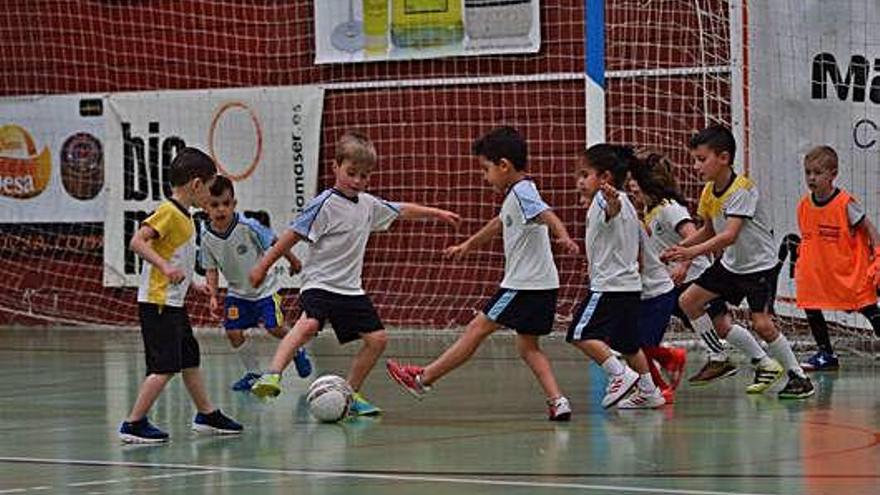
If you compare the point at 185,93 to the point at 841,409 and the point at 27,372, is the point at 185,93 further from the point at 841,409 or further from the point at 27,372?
the point at 841,409

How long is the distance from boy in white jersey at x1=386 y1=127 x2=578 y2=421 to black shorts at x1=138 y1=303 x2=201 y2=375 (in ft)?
5.49

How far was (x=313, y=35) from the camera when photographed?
21359mm

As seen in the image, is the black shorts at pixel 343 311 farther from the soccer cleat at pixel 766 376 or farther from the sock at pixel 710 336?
the sock at pixel 710 336

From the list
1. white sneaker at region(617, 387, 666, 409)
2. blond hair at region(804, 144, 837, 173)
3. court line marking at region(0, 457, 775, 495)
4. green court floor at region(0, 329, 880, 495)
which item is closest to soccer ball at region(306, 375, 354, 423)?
green court floor at region(0, 329, 880, 495)

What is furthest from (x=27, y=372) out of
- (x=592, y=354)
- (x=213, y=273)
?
(x=592, y=354)

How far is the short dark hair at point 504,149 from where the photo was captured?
12.3 meters

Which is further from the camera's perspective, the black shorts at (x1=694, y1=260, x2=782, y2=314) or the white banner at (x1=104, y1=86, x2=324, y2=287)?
the white banner at (x1=104, y1=86, x2=324, y2=287)

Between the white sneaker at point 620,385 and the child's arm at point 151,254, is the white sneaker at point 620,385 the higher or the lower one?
the lower one

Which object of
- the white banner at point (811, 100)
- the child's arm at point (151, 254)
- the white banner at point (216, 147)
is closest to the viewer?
the child's arm at point (151, 254)

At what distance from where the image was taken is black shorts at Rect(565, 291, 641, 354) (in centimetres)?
1235

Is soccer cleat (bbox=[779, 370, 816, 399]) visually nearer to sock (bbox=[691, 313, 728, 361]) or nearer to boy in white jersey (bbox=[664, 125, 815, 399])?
boy in white jersey (bbox=[664, 125, 815, 399])

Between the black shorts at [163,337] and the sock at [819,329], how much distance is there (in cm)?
603

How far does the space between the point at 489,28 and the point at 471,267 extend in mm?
2406

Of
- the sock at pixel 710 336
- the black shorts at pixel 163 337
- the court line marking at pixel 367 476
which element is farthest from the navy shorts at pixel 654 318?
the court line marking at pixel 367 476
